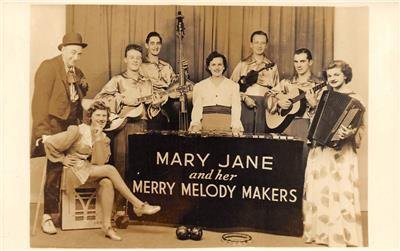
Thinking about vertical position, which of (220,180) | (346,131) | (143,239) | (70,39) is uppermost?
(70,39)

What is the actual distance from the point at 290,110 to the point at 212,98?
0.18 meters

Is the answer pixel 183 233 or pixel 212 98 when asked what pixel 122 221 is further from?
pixel 212 98

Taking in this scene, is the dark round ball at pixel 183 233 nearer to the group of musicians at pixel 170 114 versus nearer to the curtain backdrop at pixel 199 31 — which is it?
the group of musicians at pixel 170 114

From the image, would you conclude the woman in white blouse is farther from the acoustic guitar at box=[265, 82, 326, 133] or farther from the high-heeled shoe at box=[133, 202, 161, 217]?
the high-heeled shoe at box=[133, 202, 161, 217]

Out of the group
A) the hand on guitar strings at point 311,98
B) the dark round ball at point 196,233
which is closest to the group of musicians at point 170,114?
the hand on guitar strings at point 311,98

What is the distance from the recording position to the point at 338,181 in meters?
1.23

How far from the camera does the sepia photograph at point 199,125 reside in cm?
119

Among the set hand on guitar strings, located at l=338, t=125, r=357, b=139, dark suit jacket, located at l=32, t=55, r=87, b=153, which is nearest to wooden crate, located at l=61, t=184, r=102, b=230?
dark suit jacket, located at l=32, t=55, r=87, b=153

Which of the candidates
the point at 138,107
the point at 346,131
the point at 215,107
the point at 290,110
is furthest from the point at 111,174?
the point at 346,131

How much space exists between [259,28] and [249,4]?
58 mm

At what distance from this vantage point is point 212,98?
121 centimetres

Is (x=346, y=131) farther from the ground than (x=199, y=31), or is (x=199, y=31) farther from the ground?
(x=199, y=31)
